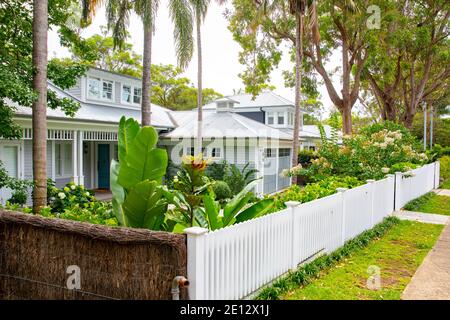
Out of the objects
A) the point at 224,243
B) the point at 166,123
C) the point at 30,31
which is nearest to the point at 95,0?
the point at 30,31

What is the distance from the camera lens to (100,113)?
56.5 ft

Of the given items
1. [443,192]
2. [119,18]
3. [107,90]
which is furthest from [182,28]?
[443,192]

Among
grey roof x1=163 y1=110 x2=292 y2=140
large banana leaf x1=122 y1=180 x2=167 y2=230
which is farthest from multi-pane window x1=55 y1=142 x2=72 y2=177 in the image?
large banana leaf x1=122 y1=180 x2=167 y2=230

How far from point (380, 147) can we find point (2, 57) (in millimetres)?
11024

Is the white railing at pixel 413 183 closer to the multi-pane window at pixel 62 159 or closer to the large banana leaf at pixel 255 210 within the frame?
the large banana leaf at pixel 255 210

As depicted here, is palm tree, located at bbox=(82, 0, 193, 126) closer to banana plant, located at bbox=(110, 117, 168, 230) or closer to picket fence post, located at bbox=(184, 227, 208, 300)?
banana plant, located at bbox=(110, 117, 168, 230)

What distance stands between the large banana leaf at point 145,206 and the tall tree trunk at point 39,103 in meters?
4.36

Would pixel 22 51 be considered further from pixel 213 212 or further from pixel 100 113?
pixel 213 212

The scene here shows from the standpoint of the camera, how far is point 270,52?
20.5m

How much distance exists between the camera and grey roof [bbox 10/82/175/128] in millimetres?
13577

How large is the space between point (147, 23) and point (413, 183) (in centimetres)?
1119

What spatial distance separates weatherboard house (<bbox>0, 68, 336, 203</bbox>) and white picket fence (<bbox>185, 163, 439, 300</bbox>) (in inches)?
306

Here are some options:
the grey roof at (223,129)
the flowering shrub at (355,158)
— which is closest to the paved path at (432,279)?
the flowering shrub at (355,158)

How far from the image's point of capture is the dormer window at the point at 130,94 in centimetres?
2017
